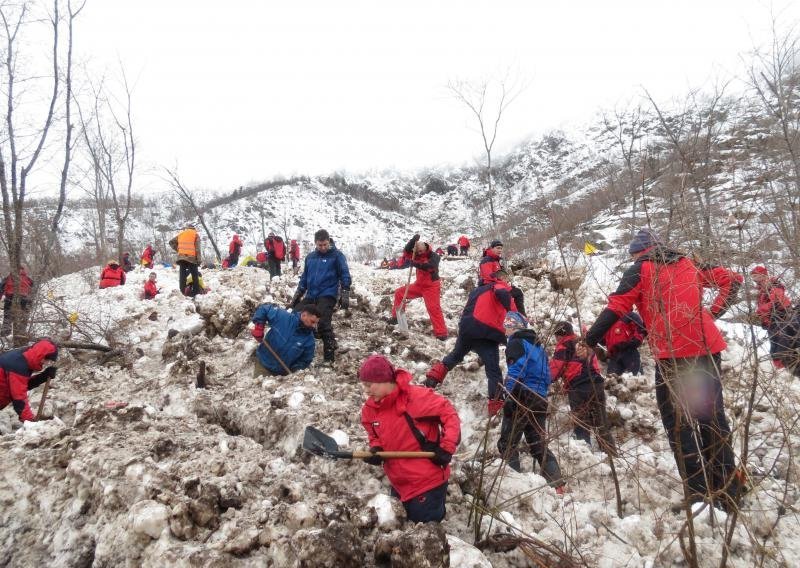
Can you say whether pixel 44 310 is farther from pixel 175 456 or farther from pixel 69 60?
pixel 175 456

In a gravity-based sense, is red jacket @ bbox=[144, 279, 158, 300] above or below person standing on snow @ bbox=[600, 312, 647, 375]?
above

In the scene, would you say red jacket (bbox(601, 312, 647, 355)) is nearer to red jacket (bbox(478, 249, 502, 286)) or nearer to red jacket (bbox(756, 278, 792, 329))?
red jacket (bbox(478, 249, 502, 286))

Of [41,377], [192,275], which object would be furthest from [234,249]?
[41,377]

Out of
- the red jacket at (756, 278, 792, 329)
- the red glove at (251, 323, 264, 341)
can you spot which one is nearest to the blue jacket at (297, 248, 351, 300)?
the red glove at (251, 323, 264, 341)

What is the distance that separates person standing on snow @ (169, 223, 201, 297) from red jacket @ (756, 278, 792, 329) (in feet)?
28.5

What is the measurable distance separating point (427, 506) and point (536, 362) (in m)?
1.57

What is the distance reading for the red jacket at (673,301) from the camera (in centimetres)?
198

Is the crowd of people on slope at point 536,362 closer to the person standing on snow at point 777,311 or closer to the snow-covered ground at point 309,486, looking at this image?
the person standing on snow at point 777,311

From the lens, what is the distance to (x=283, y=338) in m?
4.97

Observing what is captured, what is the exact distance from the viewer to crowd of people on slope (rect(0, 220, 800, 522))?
2.06 m

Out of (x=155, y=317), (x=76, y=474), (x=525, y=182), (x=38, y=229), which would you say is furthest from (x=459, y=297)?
(x=525, y=182)

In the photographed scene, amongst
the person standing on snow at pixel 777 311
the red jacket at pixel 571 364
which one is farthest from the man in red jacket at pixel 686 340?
the red jacket at pixel 571 364

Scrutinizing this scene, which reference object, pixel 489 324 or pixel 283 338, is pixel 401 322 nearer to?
pixel 283 338

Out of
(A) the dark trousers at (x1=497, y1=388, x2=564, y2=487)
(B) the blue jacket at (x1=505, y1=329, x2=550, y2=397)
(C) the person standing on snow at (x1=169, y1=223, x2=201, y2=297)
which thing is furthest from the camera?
(C) the person standing on snow at (x1=169, y1=223, x2=201, y2=297)
